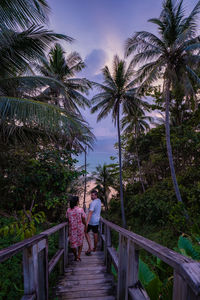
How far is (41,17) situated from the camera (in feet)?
11.7

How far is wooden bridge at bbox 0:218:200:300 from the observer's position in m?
0.74

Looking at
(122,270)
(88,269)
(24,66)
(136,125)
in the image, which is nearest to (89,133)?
(24,66)

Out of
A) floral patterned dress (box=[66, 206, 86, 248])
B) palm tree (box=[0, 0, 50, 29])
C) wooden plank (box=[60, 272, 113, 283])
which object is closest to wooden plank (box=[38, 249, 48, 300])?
wooden plank (box=[60, 272, 113, 283])

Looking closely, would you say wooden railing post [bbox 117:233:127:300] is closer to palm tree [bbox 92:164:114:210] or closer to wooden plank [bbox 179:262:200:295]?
wooden plank [bbox 179:262:200:295]

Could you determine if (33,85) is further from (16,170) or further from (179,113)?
(179,113)

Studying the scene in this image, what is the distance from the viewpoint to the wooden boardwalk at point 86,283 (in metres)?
2.21

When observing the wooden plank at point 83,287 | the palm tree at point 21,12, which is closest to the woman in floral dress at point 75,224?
the wooden plank at point 83,287

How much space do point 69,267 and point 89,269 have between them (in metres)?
0.45

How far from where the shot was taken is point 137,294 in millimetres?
1391

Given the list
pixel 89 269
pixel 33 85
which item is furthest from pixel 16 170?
pixel 89 269

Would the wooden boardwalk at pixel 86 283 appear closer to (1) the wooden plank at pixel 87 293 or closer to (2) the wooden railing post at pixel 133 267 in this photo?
(1) the wooden plank at pixel 87 293

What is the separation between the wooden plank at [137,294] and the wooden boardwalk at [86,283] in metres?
0.98

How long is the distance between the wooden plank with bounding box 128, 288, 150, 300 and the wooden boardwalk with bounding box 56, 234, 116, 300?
981 mm

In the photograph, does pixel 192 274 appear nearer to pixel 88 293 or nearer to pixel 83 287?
pixel 88 293
